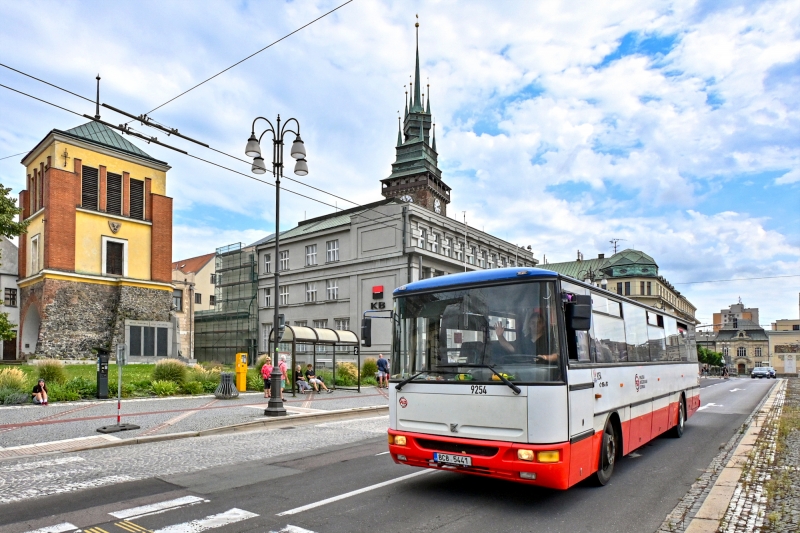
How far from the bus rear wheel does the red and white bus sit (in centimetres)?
1

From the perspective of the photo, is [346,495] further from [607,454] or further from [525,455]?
[607,454]

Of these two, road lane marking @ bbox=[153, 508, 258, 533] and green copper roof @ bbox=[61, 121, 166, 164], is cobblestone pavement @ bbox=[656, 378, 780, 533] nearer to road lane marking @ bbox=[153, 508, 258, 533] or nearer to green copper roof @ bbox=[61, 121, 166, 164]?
road lane marking @ bbox=[153, 508, 258, 533]

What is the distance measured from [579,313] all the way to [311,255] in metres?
49.4

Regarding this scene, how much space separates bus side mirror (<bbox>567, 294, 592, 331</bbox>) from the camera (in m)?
6.65

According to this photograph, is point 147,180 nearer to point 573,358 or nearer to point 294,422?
point 294,422

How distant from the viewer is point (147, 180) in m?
41.8

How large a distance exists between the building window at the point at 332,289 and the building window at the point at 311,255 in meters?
2.99

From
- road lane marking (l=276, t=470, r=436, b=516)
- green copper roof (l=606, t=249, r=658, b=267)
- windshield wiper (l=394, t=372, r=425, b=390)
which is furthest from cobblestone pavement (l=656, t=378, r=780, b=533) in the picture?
green copper roof (l=606, t=249, r=658, b=267)

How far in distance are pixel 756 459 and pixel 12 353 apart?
51764mm

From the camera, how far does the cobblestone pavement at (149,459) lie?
8320 millimetres

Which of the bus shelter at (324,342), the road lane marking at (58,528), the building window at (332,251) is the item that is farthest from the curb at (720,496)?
the building window at (332,251)

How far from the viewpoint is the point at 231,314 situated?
59.1 meters

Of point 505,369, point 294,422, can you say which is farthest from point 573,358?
point 294,422

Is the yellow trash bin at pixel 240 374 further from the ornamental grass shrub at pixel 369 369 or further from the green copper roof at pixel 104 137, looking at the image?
the green copper roof at pixel 104 137
